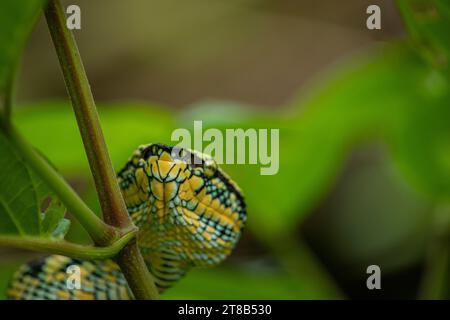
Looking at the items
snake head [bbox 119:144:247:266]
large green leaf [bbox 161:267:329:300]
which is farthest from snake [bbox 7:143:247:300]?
large green leaf [bbox 161:267:329:300]

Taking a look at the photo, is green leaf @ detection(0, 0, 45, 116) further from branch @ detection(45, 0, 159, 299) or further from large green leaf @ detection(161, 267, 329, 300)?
large green leaf @ detection(161, 267, 329, 300)

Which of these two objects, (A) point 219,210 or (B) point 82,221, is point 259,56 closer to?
(A) point 219,210

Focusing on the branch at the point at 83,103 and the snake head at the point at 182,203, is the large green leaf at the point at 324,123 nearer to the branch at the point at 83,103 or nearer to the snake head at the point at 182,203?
the snake head at the point at 182,203

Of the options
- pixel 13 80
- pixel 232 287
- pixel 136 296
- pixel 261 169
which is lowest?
pixel 232 287

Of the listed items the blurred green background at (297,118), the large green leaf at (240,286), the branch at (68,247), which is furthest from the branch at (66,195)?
the large green leaf at (240,286)

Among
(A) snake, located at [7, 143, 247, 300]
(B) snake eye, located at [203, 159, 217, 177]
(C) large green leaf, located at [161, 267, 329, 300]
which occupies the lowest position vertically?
(C) large green leaf, located at [161, 267, 329, 300]

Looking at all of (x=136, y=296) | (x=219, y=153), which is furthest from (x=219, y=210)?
(x=136, y=296)
